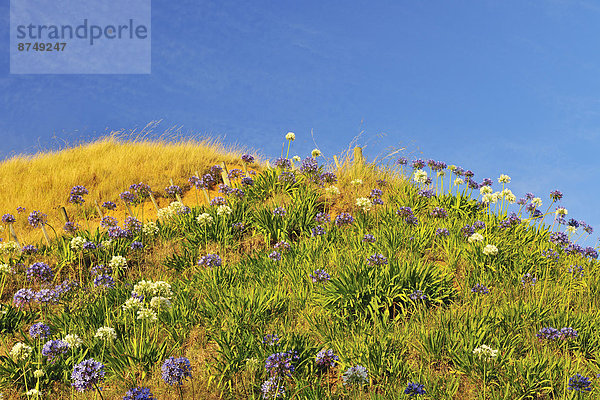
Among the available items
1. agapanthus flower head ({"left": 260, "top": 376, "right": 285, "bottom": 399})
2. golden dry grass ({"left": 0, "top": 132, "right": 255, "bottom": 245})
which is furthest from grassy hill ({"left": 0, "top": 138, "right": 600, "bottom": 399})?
golden dry grass ({"left": 0, "top": 132, "right": 255, "bottom": 245})

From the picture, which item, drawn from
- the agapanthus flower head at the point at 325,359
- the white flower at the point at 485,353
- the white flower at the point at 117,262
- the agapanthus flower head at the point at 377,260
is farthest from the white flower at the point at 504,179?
the white flower at the point at 117,262

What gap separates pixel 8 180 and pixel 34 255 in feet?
27.4

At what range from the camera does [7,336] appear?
7203mm

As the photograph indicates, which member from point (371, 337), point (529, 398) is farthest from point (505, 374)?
point (371, 337)

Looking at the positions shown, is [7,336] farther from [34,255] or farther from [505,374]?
[505,374]

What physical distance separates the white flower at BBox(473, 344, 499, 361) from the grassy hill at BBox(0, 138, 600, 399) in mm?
21

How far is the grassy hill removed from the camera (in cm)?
539

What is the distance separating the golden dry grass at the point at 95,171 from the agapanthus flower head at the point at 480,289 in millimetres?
8642

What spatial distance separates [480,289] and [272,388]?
154 inches

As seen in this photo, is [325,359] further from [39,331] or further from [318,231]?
[318,231]

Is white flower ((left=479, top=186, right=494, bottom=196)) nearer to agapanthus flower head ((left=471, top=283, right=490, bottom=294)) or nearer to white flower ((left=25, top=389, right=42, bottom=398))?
agapanthus flower head ((left=471, top=283, right=490, bottom=294))

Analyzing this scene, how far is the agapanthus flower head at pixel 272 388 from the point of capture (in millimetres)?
4922

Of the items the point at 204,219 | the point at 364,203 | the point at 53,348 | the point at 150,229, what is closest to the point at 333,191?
the point at 364,203

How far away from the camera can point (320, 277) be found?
23.5 feet
